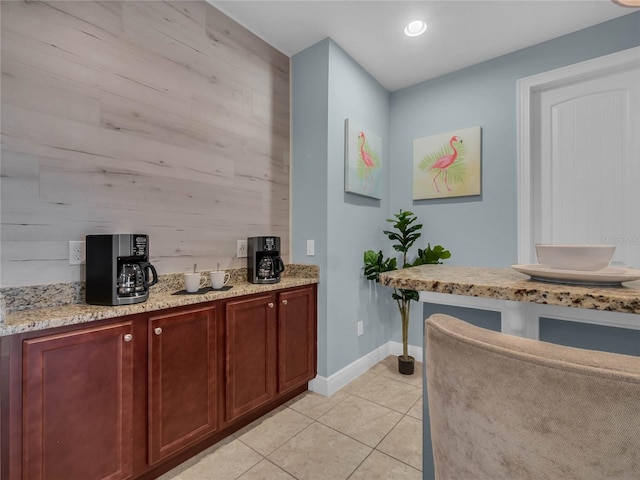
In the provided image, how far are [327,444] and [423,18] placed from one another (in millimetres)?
2905

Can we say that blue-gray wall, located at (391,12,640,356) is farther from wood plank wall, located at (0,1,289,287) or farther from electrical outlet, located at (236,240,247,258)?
electrical outlet, located at (236,240,247,258)

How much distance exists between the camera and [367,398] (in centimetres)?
221

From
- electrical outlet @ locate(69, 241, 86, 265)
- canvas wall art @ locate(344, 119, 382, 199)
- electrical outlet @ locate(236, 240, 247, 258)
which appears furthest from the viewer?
canvas wall art @ locate(344, 119, 382, 199)

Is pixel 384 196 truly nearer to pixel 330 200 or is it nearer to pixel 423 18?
pixel 330 200

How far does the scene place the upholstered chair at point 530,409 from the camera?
1.27 feet

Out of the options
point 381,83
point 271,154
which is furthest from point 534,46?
point 271,154

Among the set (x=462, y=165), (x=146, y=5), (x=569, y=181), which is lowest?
(x=569, y=181)

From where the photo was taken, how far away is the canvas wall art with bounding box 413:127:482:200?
264cm

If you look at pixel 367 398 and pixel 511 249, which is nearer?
pixel 367 398

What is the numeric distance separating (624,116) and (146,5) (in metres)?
3.24

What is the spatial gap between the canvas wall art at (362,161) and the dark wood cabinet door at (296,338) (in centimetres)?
98

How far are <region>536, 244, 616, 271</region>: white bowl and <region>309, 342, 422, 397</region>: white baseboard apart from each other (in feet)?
6.15

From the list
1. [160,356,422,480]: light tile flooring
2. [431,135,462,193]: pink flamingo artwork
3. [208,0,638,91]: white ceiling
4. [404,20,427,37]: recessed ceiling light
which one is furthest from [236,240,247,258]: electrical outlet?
[404,20,427,37]: recessed ceiling light

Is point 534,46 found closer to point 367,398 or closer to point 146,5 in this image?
point 146,5
